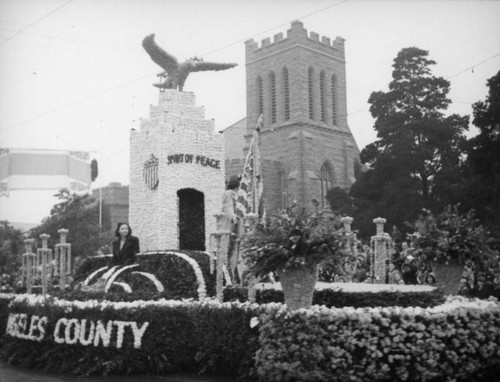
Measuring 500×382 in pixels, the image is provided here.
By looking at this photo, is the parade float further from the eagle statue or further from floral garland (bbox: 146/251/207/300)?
the eagle statue

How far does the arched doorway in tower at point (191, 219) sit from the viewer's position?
15586 millimetres

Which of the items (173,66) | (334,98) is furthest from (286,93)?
(173,66)

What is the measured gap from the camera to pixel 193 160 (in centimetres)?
1546

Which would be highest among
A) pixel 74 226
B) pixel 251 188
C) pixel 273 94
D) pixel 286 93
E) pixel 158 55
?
pixel 273 94

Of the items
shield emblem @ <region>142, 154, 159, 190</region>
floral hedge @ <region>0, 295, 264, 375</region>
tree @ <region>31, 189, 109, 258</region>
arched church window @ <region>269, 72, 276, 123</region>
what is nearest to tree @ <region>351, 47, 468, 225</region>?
tree @ <region>31, 189, 109, 258</region>

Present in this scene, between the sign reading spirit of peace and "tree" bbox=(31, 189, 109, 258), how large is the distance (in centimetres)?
2351

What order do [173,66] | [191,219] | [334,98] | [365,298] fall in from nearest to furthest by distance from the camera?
[365,298] → [191,219] → [173,66] → [334,98]

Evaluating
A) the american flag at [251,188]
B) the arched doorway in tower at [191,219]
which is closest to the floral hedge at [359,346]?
the american flag at [251,188]

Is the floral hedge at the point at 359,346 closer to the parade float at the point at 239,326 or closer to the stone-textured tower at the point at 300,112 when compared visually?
the parade float at the point at 239,326

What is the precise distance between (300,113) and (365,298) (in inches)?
2007

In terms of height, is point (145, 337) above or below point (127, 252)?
below

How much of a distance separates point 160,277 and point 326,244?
4.68 m

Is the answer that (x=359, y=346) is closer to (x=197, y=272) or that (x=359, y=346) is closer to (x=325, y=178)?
(x=197, y=272)

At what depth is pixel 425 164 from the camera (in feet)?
116
